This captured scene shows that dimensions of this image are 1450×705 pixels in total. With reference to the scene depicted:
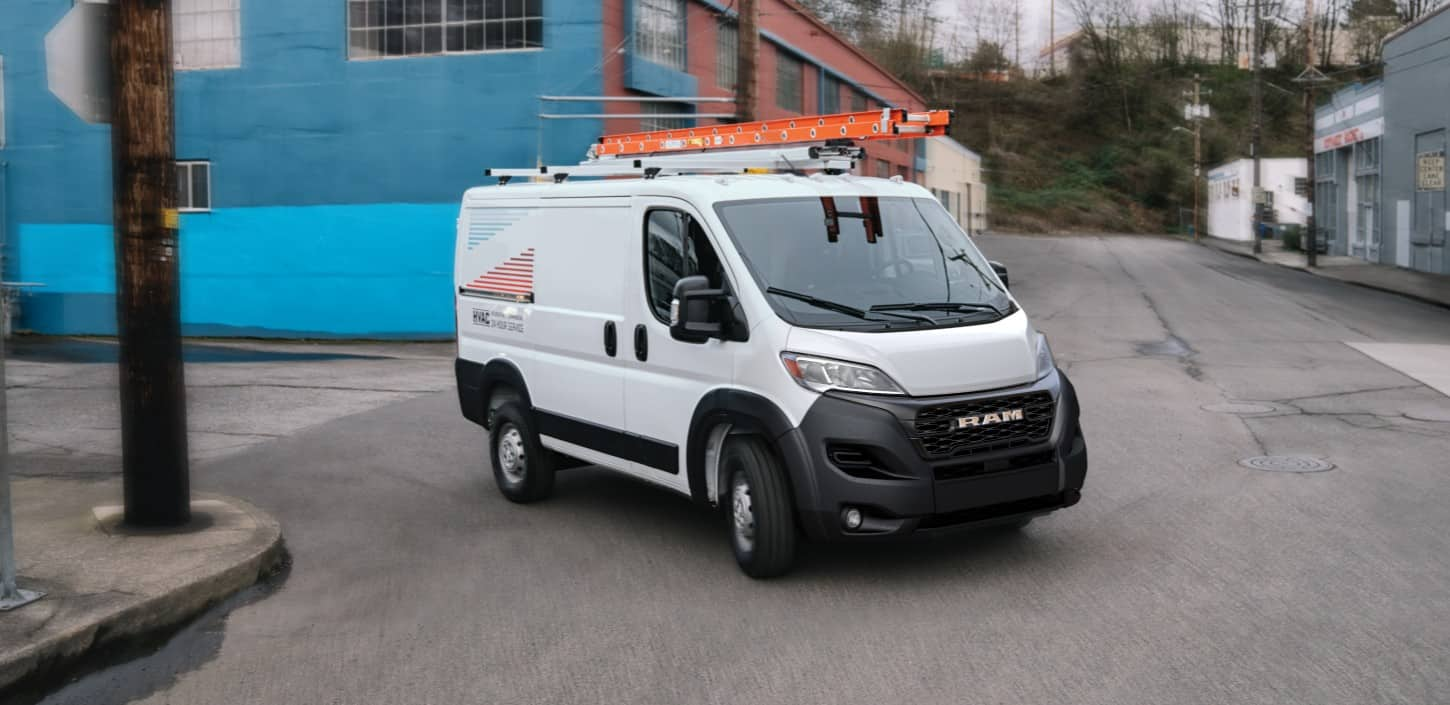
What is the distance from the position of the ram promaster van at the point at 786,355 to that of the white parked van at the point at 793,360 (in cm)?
1

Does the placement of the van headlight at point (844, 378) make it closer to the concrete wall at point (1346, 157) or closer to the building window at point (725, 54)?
the building window at point (725, 54)

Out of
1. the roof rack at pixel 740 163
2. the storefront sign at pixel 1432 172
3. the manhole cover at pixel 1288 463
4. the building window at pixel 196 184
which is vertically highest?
the storefront sign at pixel 1432 172

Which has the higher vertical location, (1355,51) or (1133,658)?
(1355,51)

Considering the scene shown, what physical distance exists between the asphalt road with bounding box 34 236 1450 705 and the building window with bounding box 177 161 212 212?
14747 mm

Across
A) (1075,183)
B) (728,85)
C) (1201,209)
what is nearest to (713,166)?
(728,85)

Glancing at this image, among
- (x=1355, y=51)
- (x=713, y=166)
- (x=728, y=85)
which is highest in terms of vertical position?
(x=1355, y=51)

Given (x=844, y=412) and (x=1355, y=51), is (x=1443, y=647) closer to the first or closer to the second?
(x=844, y=412)

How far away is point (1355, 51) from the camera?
87.4m

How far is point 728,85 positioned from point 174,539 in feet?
67.6

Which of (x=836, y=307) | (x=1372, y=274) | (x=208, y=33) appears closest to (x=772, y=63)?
(x=208, y=33)

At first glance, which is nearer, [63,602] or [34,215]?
[63,602]

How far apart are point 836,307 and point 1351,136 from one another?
4312 cm

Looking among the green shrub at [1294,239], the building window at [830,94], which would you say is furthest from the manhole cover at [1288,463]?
the green shrub at [1294,239]

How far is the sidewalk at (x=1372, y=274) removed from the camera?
30.1m
